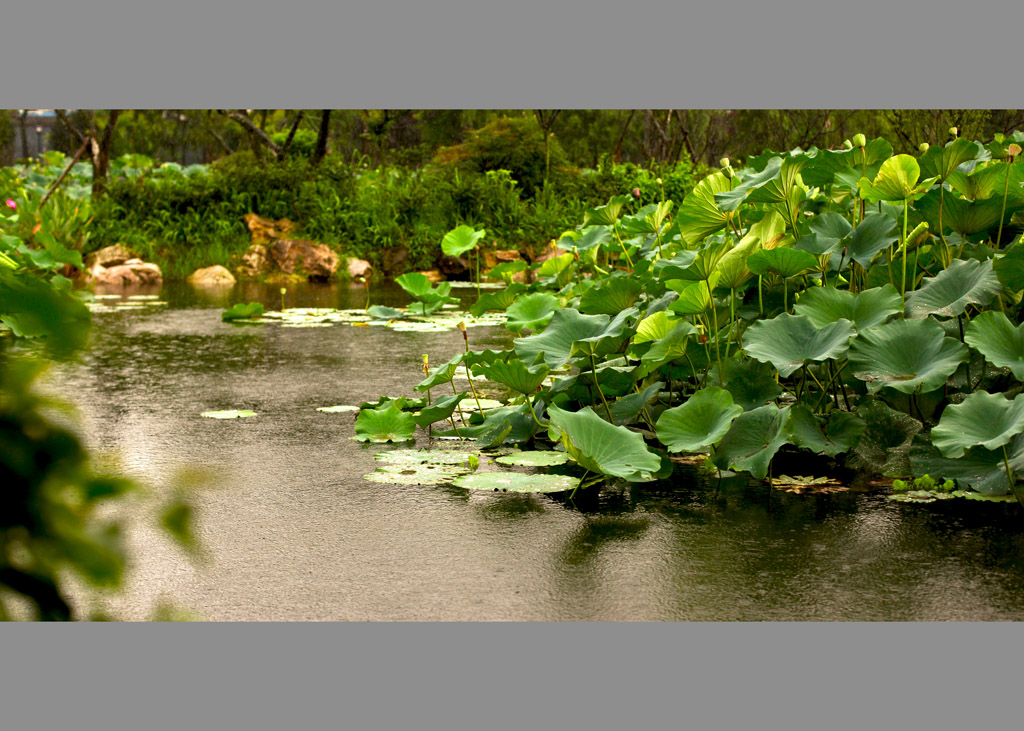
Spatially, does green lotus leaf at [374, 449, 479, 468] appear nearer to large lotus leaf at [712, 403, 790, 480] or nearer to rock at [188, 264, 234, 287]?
large lotus leaf at [712, 403, 790, 480]

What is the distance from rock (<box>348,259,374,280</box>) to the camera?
12773mm

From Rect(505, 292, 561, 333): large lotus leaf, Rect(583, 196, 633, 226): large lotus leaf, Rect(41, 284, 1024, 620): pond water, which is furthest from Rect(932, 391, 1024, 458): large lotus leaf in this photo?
Rect(583, 196, 633, 226): large lotus leaf

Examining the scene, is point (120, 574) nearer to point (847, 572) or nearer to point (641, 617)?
point (641, 617)

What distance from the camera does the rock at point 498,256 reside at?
12.9m

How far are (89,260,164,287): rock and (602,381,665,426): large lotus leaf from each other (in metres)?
10.1

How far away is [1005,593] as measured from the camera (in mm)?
2270

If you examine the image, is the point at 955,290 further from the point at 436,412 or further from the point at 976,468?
the point at 436,412

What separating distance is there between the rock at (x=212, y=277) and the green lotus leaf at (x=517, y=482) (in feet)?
31.8

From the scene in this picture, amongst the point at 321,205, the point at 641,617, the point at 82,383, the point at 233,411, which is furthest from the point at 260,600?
the point at 321,205

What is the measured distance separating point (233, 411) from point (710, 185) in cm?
229

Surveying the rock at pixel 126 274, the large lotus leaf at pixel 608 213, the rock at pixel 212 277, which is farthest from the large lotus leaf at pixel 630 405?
the rock at pixel 126 274

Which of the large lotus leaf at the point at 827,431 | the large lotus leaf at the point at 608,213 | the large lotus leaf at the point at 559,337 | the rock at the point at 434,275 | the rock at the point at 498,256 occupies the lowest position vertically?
the rock at the point at 434,275

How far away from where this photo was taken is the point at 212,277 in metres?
12.5

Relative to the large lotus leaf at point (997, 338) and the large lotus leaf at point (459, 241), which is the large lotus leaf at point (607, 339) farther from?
the large lotus leaf at point (459, 241)
